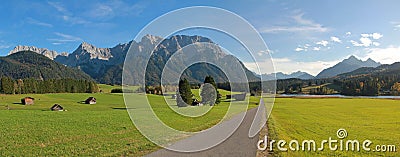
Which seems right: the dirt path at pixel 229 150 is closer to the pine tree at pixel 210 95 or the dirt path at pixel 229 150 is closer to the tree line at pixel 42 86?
the pine tree at pixel 210 95

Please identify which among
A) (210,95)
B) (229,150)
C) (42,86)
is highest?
(42,86)

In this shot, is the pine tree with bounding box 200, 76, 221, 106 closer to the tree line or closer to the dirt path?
the dirt path

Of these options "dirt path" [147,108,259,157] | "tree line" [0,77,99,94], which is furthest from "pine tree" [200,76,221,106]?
"tree line" [0,77,99,94]

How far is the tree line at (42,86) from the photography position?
431ft

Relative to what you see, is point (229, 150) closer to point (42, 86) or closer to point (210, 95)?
point (210, 95)

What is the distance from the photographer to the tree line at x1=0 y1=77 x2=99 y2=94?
131 metres

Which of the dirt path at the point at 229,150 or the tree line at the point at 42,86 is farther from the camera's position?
the tree line at the point at 42,86

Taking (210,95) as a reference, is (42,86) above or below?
above

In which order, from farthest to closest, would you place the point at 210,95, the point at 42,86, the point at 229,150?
the point at 42,86 → the point at 210,95 → the point at 229,150

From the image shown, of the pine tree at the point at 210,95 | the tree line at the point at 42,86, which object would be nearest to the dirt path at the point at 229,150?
the pine tree at the point at 210,95

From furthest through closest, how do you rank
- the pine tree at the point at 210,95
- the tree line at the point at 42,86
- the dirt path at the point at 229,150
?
the tree line at the point at 42,86
the pine tree at the point at 210,95
the dirt path at the point at 229,150

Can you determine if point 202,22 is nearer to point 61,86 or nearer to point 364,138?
point 364,138

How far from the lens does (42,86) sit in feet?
466

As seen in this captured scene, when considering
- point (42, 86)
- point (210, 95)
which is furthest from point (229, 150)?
point (42, 86)
